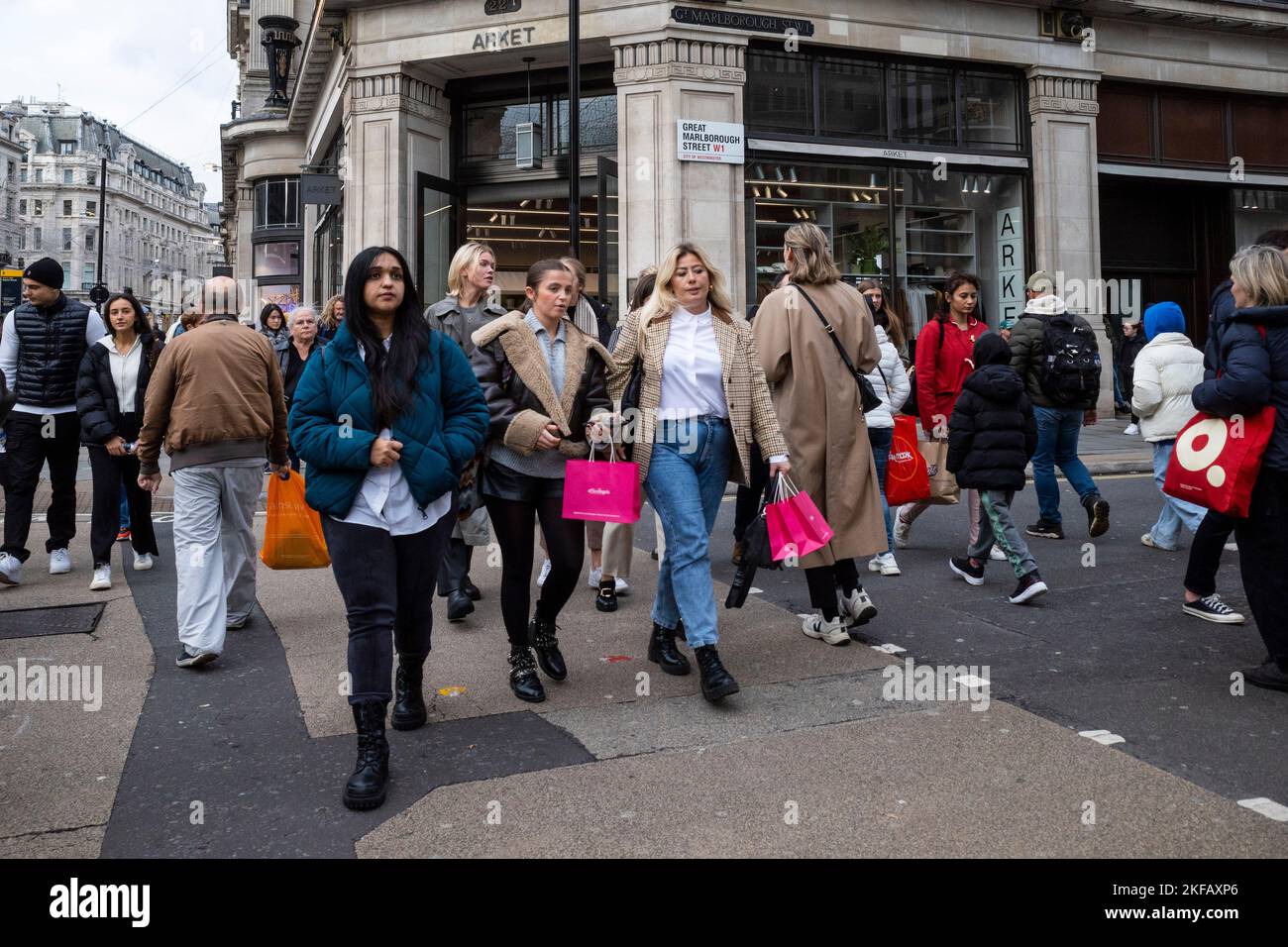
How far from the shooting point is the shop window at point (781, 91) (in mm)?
17125

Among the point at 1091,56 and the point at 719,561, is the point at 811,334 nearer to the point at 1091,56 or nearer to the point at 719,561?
the point at 719,561

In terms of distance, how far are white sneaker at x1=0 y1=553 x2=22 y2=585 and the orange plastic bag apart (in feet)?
9.30

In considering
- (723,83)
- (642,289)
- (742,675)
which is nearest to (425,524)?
(742,675)

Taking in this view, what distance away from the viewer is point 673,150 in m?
16.3

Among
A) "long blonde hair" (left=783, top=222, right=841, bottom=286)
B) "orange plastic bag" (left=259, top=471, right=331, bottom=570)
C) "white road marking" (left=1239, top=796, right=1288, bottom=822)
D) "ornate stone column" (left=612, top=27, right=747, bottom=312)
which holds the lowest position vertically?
"white road marking" (left=1239, top=796, right=1288, bottom=822)

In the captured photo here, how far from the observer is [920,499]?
8.04m

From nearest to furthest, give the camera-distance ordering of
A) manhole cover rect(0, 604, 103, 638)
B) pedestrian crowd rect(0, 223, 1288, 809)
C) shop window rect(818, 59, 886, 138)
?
pedestrian crowd rect(0, 223, 1288, 809)
manhole cover rect(0, 604, 103, 638)
shop window rect(818, 59, 886, 138)

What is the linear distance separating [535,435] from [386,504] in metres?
0.87

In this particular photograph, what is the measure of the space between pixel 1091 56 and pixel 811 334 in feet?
54.4

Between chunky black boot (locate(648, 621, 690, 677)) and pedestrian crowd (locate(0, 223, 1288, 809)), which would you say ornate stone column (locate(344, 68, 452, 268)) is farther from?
chunky black boot (locate(648, 621, 690, 677))

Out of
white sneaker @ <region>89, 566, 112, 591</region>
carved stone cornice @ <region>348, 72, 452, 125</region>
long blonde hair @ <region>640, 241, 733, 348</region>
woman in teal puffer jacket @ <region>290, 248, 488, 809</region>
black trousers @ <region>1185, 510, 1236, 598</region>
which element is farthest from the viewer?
carved stone cornice @ <region>348, 72, 452, 125</region>

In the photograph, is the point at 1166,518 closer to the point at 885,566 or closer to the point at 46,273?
the point at 885,566

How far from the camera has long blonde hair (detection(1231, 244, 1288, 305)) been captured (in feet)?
15.6

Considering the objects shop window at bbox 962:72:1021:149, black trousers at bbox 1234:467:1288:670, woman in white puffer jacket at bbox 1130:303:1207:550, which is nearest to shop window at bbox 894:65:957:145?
shop window at bbox 962:72:1021:149
